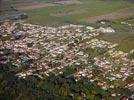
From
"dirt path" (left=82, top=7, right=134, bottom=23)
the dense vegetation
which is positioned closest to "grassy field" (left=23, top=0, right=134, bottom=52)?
"dirt path" (left=82, top=7, right=134, bottom=23)

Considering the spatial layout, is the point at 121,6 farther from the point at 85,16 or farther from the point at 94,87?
the point at 94,87

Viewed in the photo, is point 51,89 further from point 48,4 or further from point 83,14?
point 48,4

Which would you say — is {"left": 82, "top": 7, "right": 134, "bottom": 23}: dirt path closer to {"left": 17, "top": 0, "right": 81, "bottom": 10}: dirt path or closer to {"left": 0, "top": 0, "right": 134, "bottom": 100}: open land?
{"left": 0, "top": 0, "right": 134, "bottom": 100}: open land

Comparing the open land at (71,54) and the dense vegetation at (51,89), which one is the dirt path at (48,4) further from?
the dense vegetation at (51,89)

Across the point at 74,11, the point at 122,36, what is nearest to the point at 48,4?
the point at 74,11

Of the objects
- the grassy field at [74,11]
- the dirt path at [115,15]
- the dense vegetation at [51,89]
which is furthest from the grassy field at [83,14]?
the dense vegetation at [51,89]

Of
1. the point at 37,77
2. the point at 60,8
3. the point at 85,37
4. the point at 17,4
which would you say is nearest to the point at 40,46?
the point at 85,37
